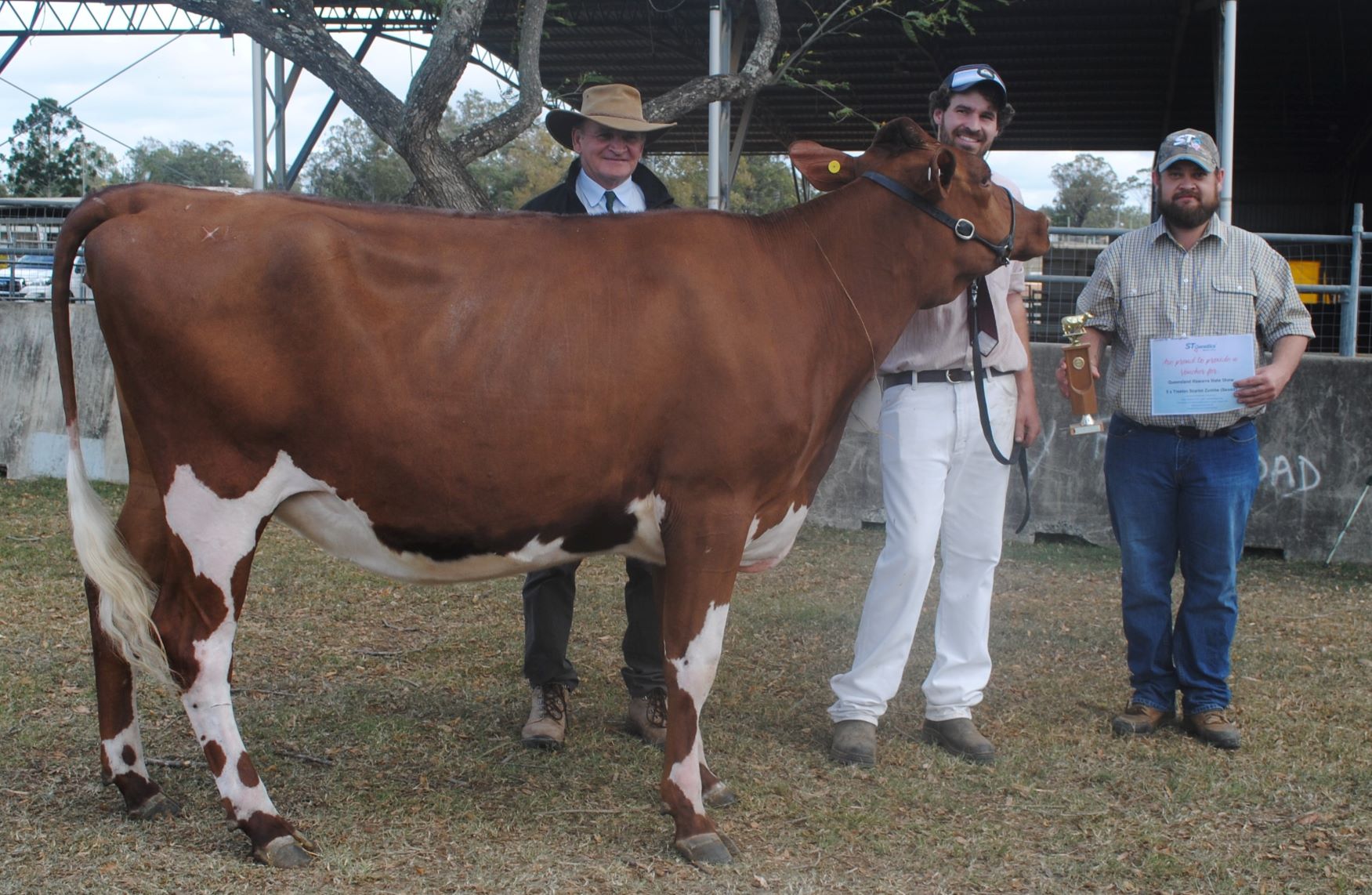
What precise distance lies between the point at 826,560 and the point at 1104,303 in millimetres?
3603

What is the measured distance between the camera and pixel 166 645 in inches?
142

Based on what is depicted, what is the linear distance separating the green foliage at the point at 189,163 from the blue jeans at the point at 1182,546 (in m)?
63.6

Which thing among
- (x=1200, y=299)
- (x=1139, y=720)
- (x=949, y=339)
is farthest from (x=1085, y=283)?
(x=949, y=339)

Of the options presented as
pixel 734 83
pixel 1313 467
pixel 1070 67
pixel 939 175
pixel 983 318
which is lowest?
pixel 1313 467

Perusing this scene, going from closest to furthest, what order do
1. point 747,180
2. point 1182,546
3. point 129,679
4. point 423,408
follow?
point 423,408 → point 129,679 → point 1182,546 → point 747,180

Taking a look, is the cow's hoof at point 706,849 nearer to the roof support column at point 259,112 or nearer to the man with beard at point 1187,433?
the man with beard at point 1187,433

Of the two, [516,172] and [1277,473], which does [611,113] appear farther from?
[516,172]

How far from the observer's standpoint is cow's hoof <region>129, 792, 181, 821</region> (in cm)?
380

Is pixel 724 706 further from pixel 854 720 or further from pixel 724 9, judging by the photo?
pixel 724 9

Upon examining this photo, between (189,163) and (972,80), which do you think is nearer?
(972,80)

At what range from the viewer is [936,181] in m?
3.99

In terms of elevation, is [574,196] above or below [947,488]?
above

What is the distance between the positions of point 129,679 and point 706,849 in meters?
1.96

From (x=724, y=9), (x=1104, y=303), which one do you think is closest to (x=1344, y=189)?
(x=724, y=9)
